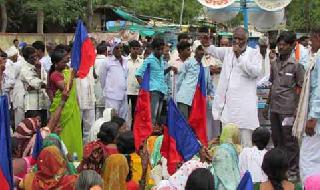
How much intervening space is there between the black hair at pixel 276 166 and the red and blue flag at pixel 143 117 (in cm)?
253

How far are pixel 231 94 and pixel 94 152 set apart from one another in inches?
107

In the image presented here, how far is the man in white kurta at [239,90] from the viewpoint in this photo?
8.12m

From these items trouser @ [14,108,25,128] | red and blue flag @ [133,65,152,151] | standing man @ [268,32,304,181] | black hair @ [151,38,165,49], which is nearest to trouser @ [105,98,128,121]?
red and blue flag @ [133,65,152,151]

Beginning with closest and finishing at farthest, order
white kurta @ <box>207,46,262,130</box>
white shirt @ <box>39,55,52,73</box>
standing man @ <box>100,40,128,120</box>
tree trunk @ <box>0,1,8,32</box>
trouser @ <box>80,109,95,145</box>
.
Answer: white kurta @ <box>207,46,262,130</box> < trouser @ <box>80,109,95,145</box> < white shirt @ <box>39,55,52,73</box> < standing man @ <box>100,40,128,120</box> < tree trunk @ <box>0,1,8,32</box>

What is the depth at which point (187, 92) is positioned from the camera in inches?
388

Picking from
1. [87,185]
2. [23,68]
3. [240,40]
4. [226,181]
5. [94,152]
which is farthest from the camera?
[23,68]

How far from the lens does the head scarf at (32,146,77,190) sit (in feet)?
17.6

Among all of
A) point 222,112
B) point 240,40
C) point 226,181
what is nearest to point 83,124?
point 222,112

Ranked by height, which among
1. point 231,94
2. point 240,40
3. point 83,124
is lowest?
point 83,124

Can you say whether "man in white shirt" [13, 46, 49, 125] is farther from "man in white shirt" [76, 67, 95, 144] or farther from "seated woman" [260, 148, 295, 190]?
"seated woman" [260, 148, 295, 190]

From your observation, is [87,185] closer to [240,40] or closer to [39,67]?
[240,40]

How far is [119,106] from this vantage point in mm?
11195

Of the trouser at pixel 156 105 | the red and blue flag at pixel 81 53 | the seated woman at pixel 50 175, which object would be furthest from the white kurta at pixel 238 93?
the seated woman at pixel 50 175

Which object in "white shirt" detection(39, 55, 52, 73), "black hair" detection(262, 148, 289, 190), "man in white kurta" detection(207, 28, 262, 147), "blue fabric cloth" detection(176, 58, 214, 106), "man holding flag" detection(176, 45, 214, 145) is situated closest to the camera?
"black hair" detection(262, 148, 289, 190)
